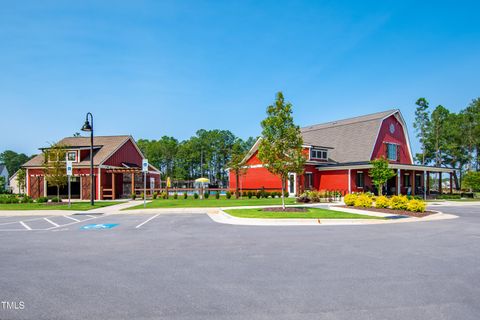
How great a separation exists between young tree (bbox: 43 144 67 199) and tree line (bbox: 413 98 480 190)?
5566 centimetres

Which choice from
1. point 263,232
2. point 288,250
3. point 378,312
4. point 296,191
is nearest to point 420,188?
point 296,191

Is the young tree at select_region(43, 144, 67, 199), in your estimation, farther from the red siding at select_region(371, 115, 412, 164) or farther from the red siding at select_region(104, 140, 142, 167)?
the red siding at select_region(371, 115, 412, 164)

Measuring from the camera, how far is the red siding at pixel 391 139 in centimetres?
3844

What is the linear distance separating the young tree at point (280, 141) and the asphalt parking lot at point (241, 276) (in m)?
7.54

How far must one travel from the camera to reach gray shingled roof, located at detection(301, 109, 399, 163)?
37.8m

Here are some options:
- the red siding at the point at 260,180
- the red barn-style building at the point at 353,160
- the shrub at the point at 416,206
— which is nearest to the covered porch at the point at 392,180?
the red barn-style building at the point at 353,160

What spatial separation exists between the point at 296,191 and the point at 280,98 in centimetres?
1875

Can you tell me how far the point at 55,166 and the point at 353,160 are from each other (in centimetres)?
2860

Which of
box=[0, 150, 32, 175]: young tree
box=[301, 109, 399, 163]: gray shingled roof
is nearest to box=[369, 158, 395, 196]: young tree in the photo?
box=[301, 109, 399, 163]: gray shingled roof

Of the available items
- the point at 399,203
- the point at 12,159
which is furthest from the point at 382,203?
the point at 12,159

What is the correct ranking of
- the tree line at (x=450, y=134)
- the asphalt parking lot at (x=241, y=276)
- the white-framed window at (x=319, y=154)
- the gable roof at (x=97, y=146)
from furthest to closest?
the tree line at (x=450, y=134) → the white-framed window at (x=319, y=154) → the gable roof at (x=97, y=146) → the asphalt parking lot at (x=241, y=276)

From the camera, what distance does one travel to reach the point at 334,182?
120 feet

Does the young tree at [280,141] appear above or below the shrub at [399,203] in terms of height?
above

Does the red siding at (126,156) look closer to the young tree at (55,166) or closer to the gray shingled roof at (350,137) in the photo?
the young tree at (55,166)
